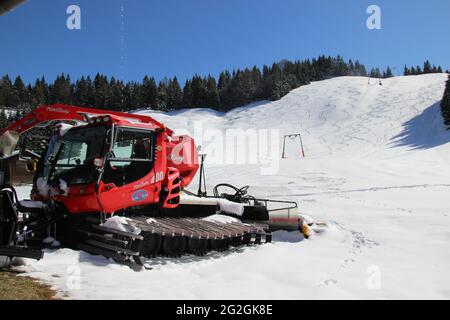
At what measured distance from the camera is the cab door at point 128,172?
7.47 m

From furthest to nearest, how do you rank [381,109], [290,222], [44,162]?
[381,109] → [290,222] → [44,162]

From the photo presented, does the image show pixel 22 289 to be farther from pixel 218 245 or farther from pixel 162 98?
pixel 162 98

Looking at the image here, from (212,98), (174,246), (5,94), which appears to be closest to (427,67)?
(212,98)

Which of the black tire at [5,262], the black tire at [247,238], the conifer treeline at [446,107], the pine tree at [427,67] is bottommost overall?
the black tire at [247,238]

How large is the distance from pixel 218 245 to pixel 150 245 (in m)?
1.90

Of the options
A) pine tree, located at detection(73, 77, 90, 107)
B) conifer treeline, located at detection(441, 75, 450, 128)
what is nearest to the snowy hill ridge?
conifer treeline, located at detection(441, 75, 450, 128)

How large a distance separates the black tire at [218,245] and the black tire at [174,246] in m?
0.92

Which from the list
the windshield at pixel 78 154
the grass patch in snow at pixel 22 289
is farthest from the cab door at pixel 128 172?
the grass patch in snow at pixel 22 289

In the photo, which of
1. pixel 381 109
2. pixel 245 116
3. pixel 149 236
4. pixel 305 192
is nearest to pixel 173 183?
pixel 149 236

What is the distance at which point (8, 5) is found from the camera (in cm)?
254

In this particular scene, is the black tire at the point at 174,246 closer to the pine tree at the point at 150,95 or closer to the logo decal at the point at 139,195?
the logo decal at the point at 139,195

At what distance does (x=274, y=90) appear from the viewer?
77.6m
